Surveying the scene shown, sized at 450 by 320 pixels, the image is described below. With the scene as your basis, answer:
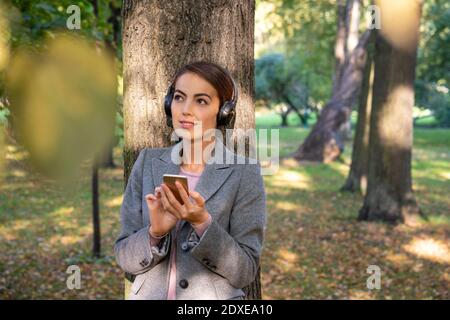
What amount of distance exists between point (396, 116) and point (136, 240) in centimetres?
958

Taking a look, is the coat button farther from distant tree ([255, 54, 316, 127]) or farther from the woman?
distant tree ([255, 54, 316, 127])

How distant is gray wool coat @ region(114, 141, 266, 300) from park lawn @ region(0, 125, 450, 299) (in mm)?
3590

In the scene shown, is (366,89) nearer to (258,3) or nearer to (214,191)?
(258,3)

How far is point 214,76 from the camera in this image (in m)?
2.56

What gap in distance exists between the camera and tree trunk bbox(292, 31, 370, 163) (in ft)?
70.6

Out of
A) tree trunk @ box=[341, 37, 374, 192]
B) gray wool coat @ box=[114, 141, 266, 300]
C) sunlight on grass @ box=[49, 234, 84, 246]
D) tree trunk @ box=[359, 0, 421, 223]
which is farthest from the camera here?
tree trunk @ box=[341, 37, 374, 192]

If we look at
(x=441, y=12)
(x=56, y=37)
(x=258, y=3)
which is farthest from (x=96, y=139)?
(x=441, y=12)

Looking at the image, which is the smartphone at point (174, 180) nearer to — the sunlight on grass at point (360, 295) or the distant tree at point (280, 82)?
the sunlight on grass at point (360, 295)

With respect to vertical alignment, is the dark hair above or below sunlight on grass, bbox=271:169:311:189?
above

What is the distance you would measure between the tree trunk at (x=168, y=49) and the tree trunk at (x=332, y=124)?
721 inches

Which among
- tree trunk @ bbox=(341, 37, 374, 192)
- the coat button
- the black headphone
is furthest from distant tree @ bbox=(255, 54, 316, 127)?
the coat button

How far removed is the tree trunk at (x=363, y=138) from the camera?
15.3m

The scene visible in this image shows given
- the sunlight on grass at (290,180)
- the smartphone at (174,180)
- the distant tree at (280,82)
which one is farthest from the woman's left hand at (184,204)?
the distant tree at (280,82)

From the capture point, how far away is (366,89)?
610 inches
